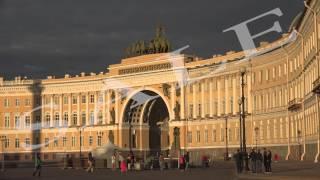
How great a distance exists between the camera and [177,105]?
112562 mm

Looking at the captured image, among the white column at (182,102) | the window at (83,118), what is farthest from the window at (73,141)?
the white column at (182,102)

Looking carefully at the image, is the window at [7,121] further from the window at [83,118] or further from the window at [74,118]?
the window at [83,118]

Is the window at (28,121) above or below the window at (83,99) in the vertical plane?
below

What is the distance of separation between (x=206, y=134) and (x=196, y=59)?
541 inches

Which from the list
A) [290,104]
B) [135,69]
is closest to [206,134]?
[135,69]

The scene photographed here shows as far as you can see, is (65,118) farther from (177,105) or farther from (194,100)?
(194,100)

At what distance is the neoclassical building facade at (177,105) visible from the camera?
77538 millimetres

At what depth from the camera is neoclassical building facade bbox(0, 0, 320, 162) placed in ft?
254

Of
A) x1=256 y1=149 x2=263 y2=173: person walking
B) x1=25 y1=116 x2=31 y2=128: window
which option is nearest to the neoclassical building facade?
x1=25 y1=116 x2=31 y2=128: window

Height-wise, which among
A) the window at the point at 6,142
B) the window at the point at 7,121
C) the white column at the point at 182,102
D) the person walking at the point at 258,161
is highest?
the white column at the point at 182,102

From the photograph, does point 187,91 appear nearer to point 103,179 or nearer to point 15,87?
point 15,87

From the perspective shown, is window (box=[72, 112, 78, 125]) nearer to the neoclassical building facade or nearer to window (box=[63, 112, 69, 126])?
the neoclassical building facade

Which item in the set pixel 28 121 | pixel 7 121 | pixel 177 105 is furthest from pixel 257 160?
pixel 7 121

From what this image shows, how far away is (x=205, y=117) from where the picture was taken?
10775 centimetres
